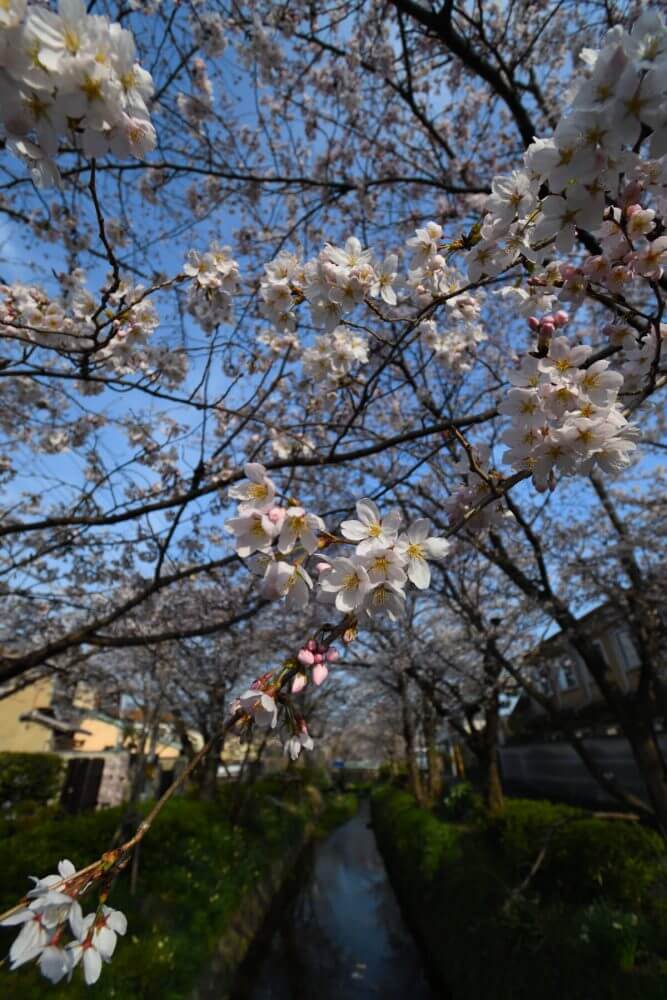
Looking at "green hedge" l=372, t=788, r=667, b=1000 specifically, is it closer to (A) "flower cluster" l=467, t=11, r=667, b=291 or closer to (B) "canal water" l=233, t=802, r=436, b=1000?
(B) "canal water" l=233, t=802, r=436, b=1000

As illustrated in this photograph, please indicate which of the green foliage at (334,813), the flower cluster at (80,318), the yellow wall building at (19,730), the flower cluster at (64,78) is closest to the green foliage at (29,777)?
the yellow wall building at (19,730)

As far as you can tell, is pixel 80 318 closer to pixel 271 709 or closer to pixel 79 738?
pixel 271 709

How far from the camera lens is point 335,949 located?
369 inches

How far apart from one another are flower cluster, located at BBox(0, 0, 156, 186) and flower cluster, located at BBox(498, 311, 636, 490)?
117 centimetres

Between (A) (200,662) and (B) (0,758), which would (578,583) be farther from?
(B) (0,758)

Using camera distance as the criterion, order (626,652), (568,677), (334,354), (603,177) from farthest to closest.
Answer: (568,677) → (626,652) → (334,354) → (603,177)

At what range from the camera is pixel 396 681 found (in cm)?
1564

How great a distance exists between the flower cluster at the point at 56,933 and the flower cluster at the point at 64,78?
5.10 feet

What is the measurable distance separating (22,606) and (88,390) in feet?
20.9

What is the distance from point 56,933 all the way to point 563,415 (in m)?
1.65

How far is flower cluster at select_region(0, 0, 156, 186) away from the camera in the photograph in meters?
0.99

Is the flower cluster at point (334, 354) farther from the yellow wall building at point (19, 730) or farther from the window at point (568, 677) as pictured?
the yellow wall building at point (19, 730)

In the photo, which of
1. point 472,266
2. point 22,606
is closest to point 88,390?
point 472,266

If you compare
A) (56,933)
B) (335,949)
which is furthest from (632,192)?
(335,949)
